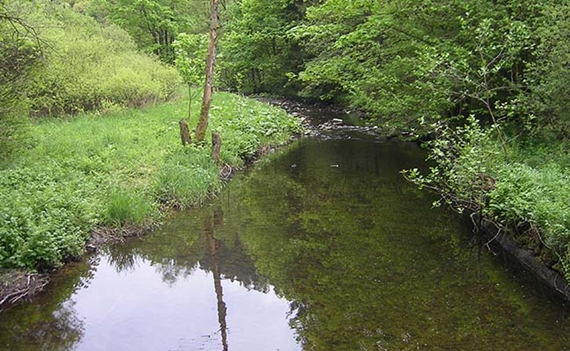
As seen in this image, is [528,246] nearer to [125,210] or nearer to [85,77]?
[125,210]

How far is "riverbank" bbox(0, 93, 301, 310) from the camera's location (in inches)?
310

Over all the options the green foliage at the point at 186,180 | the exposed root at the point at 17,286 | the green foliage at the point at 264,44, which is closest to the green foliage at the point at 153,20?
the green foliage at the point at 264,44

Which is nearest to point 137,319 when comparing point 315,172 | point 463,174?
point 463,174

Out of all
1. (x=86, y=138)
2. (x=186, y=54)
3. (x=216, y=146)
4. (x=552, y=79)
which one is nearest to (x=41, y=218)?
(x=86, y=138)

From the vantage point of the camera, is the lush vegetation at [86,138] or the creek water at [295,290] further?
the lush vegetation at [86,138]

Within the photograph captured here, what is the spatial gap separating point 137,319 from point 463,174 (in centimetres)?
616

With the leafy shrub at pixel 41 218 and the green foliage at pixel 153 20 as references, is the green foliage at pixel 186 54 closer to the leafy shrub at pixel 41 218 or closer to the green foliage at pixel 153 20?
the leafy shrub at pixel 41 218

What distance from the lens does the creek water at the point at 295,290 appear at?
254 inches

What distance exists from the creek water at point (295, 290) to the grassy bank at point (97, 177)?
1.92 feet

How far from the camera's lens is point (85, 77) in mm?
17844

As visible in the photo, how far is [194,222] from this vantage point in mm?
11047

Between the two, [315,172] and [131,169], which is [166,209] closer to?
[131,169]

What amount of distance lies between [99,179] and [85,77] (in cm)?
802

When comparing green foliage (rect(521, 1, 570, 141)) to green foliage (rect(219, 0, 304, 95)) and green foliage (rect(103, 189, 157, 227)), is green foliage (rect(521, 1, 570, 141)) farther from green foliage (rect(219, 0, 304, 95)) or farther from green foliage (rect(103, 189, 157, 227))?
green foliage (rect(219, 0, 304, 95))
